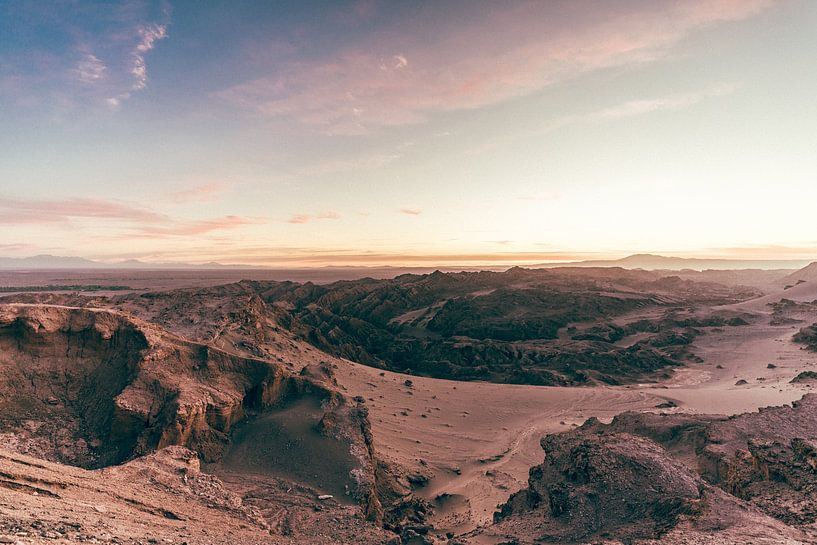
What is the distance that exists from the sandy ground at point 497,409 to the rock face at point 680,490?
175 inches

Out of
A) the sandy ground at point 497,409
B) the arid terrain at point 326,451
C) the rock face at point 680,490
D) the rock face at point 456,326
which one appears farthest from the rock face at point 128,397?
the rock face at point 456,326

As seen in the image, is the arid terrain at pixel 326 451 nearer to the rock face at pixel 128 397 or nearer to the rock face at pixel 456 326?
the rock face at pixel 128 397

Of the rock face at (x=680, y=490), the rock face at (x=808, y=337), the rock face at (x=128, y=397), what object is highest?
the rock face at (x=128, y=397)

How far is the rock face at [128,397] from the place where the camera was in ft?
40.8

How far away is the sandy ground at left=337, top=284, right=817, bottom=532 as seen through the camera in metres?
18.2

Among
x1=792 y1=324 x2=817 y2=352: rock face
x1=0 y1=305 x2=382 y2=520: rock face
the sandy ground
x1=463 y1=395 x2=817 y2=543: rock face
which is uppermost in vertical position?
x1=0 y1=305 x2=382 y2=520: rock face

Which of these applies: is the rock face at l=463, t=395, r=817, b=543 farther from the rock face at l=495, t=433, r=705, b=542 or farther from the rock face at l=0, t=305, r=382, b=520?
the rock face at l=0, t=305, r=382, b=520

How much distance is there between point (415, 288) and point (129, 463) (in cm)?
6238

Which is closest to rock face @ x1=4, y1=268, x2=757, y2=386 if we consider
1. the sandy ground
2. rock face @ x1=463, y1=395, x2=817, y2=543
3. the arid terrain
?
the arid terrain

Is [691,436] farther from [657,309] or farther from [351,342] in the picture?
[657,309]

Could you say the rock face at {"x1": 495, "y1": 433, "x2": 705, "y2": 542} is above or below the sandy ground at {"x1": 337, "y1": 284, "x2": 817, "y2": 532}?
above

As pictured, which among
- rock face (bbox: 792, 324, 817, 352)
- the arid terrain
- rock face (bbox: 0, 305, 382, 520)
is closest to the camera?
the arid terrain

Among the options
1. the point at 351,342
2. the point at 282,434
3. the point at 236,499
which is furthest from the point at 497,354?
the point at 236,499

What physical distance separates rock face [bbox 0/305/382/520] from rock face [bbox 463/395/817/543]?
5694mm
